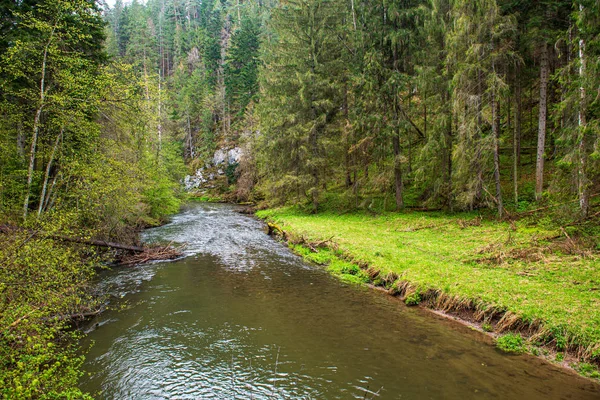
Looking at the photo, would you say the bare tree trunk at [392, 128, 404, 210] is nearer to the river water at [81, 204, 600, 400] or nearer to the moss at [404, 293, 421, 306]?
the river water at [81, 204, 600, 400]

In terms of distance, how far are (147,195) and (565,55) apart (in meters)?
30.5

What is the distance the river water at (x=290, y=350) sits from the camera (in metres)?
5.88

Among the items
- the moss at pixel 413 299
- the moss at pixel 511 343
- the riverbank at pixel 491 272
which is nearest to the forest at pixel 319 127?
the riverbank at pixel 491 272

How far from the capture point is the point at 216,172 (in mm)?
57062

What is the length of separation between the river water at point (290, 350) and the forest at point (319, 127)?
133 cm

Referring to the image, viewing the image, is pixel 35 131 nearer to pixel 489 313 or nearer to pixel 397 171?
pixel 489 313

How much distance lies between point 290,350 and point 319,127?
70.9 ft

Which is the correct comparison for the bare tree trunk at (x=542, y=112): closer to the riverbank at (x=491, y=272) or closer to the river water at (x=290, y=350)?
the riverbank at (x=491, y=272)

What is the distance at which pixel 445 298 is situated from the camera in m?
9.24

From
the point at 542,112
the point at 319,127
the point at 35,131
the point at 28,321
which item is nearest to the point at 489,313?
the point at 28,321

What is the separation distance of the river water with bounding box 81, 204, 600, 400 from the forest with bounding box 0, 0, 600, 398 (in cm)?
133

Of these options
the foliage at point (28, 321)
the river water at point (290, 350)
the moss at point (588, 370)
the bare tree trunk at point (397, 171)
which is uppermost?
the bare tree trunk at point (397, 171)

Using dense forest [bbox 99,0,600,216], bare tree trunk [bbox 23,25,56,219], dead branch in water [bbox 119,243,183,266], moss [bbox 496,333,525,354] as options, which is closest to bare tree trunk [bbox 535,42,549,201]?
dense forest [bbox 99,0,600,216]

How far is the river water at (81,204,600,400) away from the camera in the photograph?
5.88 metres
